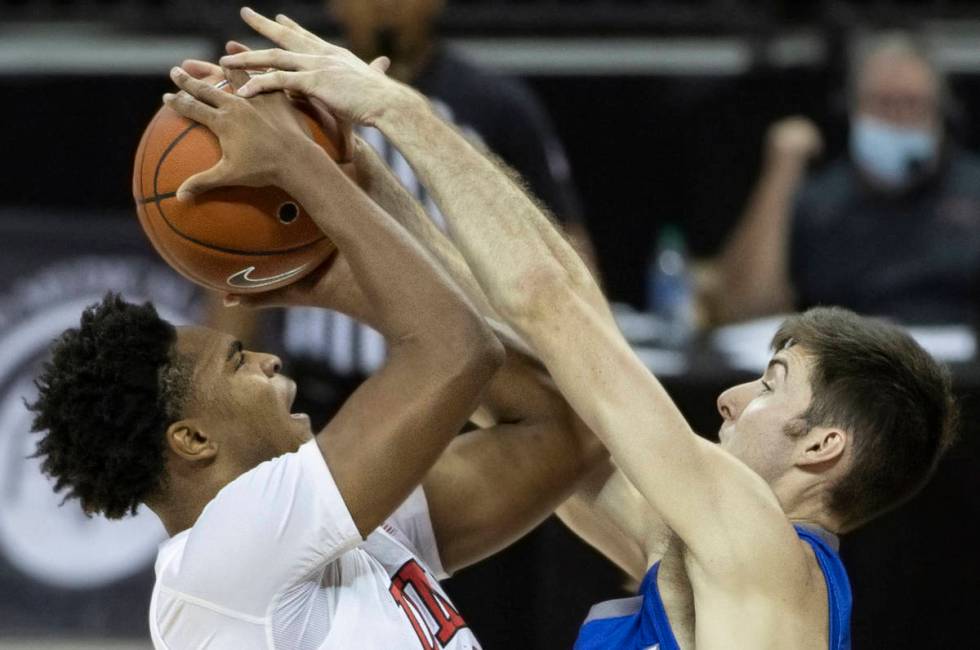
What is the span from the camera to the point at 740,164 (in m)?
7.04

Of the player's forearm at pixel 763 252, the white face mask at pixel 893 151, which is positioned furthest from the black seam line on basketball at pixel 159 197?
the white face mask at pixel 893 151

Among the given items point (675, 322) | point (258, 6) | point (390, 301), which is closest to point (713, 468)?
point (390, 301)

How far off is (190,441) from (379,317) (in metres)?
0.40

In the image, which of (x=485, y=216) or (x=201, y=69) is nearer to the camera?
(x=485, y=216)

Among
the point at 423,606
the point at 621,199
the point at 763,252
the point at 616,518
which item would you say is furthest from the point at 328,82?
the point at 621,199

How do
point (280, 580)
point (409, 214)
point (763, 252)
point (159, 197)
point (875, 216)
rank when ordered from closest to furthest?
point (280, 580), point (159, 197), point (409, 214), point (875, 216), point (763, 252)

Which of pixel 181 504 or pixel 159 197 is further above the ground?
pixel 159 197

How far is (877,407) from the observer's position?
280 centimetres

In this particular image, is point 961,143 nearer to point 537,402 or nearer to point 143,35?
point 143,35

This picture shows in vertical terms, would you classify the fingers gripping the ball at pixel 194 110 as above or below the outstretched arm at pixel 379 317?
above

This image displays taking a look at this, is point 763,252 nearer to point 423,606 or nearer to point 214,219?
point 423,606

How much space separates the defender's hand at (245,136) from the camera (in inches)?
105

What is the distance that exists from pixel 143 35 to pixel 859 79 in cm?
319

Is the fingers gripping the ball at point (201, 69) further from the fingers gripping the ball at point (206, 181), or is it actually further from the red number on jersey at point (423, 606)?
the red number on jersey at point (423, 606)
